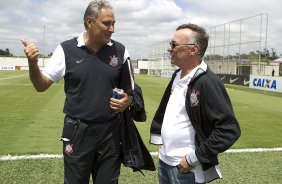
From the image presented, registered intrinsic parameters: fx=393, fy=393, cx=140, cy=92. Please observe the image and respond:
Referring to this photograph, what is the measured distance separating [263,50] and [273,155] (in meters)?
25.4

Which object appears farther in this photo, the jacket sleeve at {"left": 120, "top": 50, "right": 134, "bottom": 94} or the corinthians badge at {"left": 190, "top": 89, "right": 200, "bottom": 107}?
the jacket sleeve at {"left": 120, "top": 50, "right": 134, "bottom": 94}

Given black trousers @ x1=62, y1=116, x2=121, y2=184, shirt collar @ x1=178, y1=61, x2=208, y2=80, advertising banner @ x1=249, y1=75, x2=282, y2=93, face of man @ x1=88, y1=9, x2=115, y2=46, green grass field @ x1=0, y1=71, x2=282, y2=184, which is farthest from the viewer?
advertising banner @ x1=249, y1=75, x2=282, y2=93

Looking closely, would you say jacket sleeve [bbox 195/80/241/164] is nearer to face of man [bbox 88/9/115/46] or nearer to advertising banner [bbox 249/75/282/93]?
face of man [bbox 88/9/115/46]

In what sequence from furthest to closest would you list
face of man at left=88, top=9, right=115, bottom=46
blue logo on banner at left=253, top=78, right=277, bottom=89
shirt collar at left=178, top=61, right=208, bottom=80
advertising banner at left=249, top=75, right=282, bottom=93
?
blue logo on banner at left=253, top=78, right=277, bottom=89, advertising banner at left=249, top=75, right=282, bottom=93, face of man at left=88, top=9, right=115, bottom=46, shirt collar at left=178, top=61, right=208, bottom=80

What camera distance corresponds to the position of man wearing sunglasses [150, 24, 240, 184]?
2893 mm

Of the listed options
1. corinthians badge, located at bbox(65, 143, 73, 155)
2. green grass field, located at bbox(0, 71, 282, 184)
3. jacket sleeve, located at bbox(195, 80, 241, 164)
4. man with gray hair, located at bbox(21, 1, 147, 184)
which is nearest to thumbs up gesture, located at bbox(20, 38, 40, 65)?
man with gray hair, located at bbox(21, 1, 147, 184)

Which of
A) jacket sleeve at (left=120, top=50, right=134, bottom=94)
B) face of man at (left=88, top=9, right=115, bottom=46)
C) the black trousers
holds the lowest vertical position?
the black trousers

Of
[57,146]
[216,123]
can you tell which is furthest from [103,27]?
[57,146]

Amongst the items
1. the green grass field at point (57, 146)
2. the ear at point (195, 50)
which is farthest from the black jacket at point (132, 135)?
the green grass field at point (57, 146)

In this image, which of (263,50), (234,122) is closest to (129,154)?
(234,122)

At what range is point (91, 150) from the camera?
3.58 m

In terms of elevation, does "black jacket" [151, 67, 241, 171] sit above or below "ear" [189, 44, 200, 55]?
below

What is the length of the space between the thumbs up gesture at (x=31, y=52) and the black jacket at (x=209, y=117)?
1.27 meters

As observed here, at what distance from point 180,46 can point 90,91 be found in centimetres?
93
